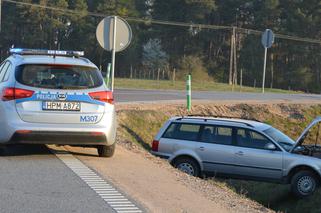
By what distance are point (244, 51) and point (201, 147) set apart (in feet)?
198

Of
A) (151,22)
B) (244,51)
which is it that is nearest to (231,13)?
(244,51)

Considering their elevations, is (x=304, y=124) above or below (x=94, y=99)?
below

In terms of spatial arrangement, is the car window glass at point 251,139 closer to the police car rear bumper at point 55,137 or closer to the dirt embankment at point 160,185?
the dirt embankment at point 160,185

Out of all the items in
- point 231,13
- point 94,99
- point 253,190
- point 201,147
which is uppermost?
point 231,13

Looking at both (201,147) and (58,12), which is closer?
(201,147)

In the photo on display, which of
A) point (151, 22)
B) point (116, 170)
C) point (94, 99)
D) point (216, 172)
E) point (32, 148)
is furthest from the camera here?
point (151, 22)

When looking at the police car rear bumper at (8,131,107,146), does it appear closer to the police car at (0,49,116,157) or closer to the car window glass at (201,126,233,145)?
the police car at (0,49,116,157)

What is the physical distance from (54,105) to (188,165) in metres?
5.47

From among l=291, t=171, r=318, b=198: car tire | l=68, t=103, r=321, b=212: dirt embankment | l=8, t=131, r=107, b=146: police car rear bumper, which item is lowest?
l=291, t=171, r=318, b=198: car tire

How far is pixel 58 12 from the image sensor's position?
7194 cm

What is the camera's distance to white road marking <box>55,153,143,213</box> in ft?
21.3

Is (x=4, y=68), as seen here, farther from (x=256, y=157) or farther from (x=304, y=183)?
(x=304, y=183)

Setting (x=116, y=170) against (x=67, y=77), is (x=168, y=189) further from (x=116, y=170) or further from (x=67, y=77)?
(x=67, y=77)

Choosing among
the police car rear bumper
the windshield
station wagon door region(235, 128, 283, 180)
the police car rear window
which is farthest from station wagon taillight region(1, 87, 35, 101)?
the windshield
